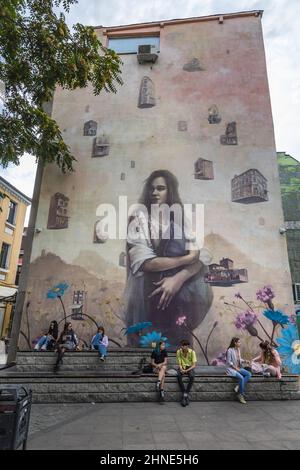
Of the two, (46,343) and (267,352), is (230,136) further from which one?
(46,343)

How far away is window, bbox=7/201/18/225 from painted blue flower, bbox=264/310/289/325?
22019 mm

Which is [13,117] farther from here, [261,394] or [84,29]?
[261,394]

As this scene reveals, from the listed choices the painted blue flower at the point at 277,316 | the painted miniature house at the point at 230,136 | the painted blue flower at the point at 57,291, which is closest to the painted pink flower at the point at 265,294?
the painted blue flower at the point at 277,316

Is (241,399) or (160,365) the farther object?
(160,365)

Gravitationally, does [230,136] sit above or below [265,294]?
above

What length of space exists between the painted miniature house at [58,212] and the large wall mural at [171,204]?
0.05 m

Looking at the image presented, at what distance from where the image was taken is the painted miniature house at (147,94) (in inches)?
595

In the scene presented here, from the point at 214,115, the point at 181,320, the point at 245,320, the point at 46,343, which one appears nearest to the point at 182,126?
the point at 214,115

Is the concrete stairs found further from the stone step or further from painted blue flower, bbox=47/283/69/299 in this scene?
painted blue flower, bbox=47/283/69/299

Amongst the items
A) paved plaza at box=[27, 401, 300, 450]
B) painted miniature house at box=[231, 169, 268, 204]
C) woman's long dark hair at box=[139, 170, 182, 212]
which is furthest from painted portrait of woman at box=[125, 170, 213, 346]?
paved plaza at box=[27, 401, 300, 450]

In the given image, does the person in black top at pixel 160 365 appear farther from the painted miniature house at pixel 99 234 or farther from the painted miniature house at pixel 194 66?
the painted miniature house at pixel 194 66

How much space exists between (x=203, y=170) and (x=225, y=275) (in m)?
4.85

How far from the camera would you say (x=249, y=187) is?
13578mm

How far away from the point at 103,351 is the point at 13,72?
9341mm
